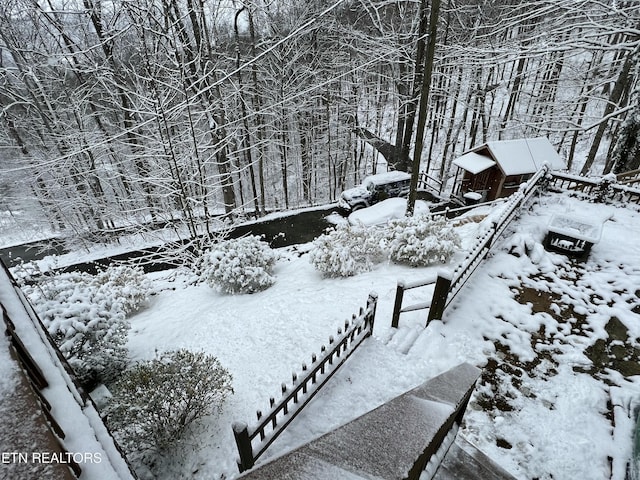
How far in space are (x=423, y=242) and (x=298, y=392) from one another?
5.44m

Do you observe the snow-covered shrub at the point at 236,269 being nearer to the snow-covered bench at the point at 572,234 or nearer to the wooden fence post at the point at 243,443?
the wooden fence post at the point at 243,443

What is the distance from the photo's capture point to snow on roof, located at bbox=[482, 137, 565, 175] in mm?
15906

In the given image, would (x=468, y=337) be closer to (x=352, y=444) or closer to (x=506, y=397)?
(x=506, y=397)

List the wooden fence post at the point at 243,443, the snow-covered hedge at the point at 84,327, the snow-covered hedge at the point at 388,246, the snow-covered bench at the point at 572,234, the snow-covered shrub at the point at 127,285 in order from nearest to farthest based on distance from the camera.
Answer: the wooden fence post at the point at 243,443 → the snow-covered hedge at the point at 84,327 → the snow-covered bench at the point at 572,234 → the snow-covered hedge at the point at 388,246 → the snow-covered shrub at the point at 127,285

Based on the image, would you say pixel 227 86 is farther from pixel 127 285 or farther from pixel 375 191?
pixel 127 285

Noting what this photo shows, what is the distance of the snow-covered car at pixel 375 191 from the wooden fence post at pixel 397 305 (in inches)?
439

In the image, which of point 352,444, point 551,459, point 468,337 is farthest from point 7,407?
point 468,337

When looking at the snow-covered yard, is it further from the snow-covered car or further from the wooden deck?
the snow-covered car

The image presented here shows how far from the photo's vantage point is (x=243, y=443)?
323 cm

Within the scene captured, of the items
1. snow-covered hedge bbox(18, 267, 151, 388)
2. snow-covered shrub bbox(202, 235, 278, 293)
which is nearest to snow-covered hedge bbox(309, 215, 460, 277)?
snow-covered shrub bbox(202, 235, 278, 293)

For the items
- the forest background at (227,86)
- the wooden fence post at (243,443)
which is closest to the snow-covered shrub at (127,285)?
the forest background at (227,86)

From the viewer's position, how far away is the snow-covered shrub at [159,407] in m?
3.90

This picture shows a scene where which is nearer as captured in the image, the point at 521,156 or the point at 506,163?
the point at 506,163

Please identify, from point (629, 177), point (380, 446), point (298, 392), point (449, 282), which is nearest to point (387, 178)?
point (629, 177)
